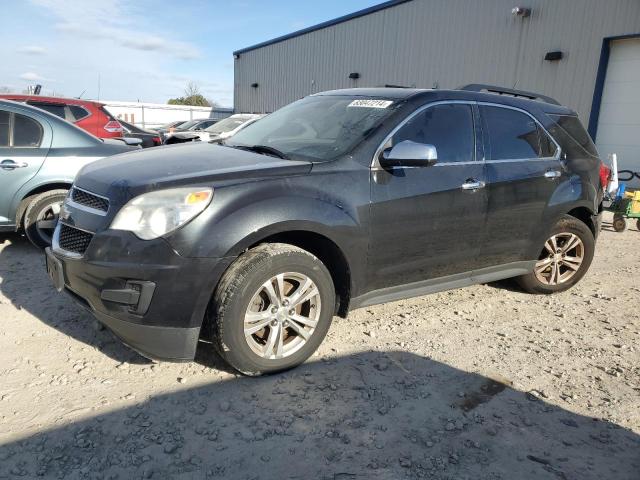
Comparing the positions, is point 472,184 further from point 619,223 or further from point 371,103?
point 619,223

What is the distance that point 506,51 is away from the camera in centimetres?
1557

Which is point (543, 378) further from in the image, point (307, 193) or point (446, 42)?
point (446, 42)

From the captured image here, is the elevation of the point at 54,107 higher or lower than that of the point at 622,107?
lower

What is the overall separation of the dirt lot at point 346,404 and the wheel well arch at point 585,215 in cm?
112

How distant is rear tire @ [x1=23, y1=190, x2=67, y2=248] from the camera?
5.17m

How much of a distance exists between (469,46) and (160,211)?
16.2 metres

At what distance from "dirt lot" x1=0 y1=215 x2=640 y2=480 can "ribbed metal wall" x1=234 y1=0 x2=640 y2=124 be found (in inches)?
241

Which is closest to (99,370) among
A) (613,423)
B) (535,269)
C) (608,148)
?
(613,423)

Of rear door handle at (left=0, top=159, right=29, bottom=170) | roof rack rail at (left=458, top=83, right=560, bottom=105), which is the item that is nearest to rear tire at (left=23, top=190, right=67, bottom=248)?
rear door handle at (left=0, top=159, right=29, bottom=170)

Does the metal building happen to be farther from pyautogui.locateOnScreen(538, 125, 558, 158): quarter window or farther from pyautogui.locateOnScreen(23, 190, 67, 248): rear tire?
pyautogui.locateOnScreen(23, 190, 67, 248): rear tire

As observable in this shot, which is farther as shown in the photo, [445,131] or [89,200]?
[445,131]

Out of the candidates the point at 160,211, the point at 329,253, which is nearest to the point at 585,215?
the point at 329,253

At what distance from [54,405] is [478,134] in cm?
339

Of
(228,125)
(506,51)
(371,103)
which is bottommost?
(228,125)
